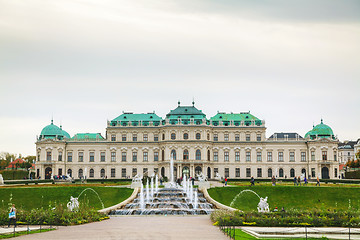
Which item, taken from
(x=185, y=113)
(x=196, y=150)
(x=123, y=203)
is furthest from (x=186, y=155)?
(x=123, y=203)

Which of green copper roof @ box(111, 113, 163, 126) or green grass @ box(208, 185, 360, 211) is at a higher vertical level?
green copper roof @ box(111, 113, 163, 126)

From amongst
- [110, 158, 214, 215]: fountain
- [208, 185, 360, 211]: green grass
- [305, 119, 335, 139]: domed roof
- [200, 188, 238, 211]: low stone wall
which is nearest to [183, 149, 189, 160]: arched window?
[305, 119, 335, 139]: domed roof

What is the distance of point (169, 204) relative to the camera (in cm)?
4819

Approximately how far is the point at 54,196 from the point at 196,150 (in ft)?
144

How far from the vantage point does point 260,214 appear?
32.3 meters

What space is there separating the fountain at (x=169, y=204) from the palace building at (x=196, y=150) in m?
36.2

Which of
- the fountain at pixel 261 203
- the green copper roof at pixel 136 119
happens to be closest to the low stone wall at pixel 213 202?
the fountain at pixel 261 203

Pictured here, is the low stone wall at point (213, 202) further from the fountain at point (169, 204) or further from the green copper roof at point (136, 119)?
the green copper roof at point (136, 119)

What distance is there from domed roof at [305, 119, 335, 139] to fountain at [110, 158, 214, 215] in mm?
46749

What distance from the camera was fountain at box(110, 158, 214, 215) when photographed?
144 ft

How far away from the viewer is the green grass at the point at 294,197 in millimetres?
48250

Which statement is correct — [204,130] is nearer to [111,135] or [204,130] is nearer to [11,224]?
[111,135]

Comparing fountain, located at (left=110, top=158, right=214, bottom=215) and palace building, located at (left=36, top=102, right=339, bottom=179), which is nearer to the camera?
fountain, located at (left=110, top=158, right=214, bottom=215)

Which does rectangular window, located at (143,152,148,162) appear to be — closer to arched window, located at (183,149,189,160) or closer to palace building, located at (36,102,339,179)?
palace building, located at (36,102,339,179)
